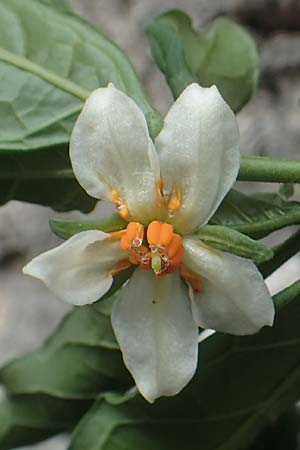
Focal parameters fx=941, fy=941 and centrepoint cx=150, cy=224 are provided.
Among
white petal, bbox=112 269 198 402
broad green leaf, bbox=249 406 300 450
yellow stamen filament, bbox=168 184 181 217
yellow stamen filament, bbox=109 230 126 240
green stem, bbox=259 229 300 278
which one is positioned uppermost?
yellow stamen filament, bbox=168 184 181 217

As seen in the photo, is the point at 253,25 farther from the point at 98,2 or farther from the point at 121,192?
the point at 121,192

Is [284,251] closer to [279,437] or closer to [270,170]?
[270,170]

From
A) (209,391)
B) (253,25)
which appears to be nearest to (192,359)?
(209,391)

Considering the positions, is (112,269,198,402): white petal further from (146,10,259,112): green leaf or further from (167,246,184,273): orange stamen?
(146,10,259,112): green leaf

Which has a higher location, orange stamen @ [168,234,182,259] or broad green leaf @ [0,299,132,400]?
orange stamen @ [168,234,182,259]

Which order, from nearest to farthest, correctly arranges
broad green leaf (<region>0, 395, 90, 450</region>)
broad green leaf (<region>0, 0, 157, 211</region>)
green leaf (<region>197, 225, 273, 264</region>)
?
green leaf (<region>197, 225, 273, 264</region>)
broad green leaf (<region>0, 0, 157, 211</region>)
broad green leaf (<region>0, 395, 90, 450</region>)

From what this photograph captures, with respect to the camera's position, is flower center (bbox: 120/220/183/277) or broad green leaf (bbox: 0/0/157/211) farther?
broad green leaf (bbox: 0/0/157/211)

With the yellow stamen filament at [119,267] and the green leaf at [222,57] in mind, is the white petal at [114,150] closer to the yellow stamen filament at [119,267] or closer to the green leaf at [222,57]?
the yellow stamen filament at [119,267]

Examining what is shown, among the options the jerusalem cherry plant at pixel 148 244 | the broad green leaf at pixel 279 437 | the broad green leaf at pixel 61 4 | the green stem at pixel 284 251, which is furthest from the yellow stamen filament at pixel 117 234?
the broad green leaf at pixel 279 437

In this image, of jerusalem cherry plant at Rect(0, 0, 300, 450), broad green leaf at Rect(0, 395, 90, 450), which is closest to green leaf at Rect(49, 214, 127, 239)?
jerusalem cherry plant at Rect(0, 0, 300, 450)
